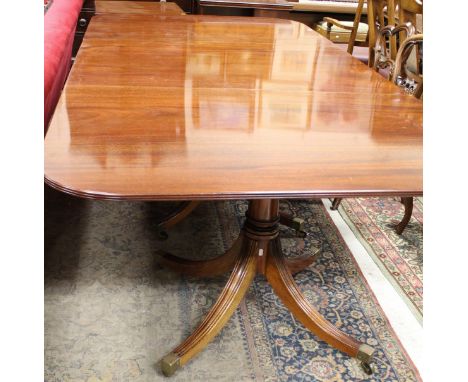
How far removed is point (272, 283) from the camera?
1515 millimetres

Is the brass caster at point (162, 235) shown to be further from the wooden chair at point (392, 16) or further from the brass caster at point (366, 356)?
the wooden chair at point (392, 16)

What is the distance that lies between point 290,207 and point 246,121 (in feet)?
3.79

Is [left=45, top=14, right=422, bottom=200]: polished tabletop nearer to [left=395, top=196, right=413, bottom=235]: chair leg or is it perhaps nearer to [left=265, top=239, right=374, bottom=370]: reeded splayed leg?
[left=265, top=239, right=374, bottom=370]: reeded splayed leg

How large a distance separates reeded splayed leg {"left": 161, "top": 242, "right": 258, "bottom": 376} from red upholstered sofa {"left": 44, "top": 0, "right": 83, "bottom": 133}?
65 cm

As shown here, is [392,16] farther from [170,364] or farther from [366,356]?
[170,364]

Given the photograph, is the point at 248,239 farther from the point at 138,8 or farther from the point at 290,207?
the point at 138,8

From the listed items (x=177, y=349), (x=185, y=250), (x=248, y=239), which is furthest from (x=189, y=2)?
(x=177, y=349)

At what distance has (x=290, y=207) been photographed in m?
2.22

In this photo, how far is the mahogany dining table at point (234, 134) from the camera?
0.87 metres

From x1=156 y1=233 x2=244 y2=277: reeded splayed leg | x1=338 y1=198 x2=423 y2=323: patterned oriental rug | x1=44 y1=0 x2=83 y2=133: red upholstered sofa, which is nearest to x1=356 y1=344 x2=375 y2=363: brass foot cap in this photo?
x1=338 y1=198 x2=423 y2=323: patterned oriental rug

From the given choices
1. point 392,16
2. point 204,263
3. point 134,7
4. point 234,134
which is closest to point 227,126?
point 234,134

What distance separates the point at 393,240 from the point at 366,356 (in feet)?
2.41

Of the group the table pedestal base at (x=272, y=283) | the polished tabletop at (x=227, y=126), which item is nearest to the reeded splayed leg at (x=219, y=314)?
the table pedestal base at (x=272, y=283)

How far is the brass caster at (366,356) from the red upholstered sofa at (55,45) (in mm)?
1021
